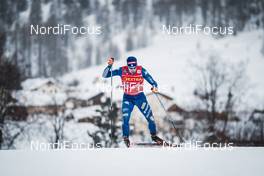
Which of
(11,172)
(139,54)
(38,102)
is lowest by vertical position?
(11,172)

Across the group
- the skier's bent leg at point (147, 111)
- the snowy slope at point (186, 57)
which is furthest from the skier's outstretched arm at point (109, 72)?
the snowy slope at point (186, 57)

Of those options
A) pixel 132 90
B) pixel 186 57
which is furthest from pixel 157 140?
pixel 186 57

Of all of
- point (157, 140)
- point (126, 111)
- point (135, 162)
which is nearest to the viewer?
point (135, 162)

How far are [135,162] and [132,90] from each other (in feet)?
2.96

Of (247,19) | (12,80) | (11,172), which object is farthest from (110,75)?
(12,80)

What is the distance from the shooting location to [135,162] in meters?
4.13

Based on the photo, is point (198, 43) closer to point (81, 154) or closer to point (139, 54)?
point (139, 54)

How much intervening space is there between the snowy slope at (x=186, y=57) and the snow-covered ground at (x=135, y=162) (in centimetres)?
189

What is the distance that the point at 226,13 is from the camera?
6680 mm

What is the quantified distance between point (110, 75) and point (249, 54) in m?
4.04

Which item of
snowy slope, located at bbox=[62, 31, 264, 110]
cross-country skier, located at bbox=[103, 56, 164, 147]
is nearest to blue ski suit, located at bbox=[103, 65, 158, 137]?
cross-country skier, located at bbox=[103, 56, 164, 147]

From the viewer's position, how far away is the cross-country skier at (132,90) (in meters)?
4.52

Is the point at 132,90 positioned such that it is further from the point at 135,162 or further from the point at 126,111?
the point at 135,162

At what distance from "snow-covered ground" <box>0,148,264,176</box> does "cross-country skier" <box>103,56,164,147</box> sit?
0.34 m
